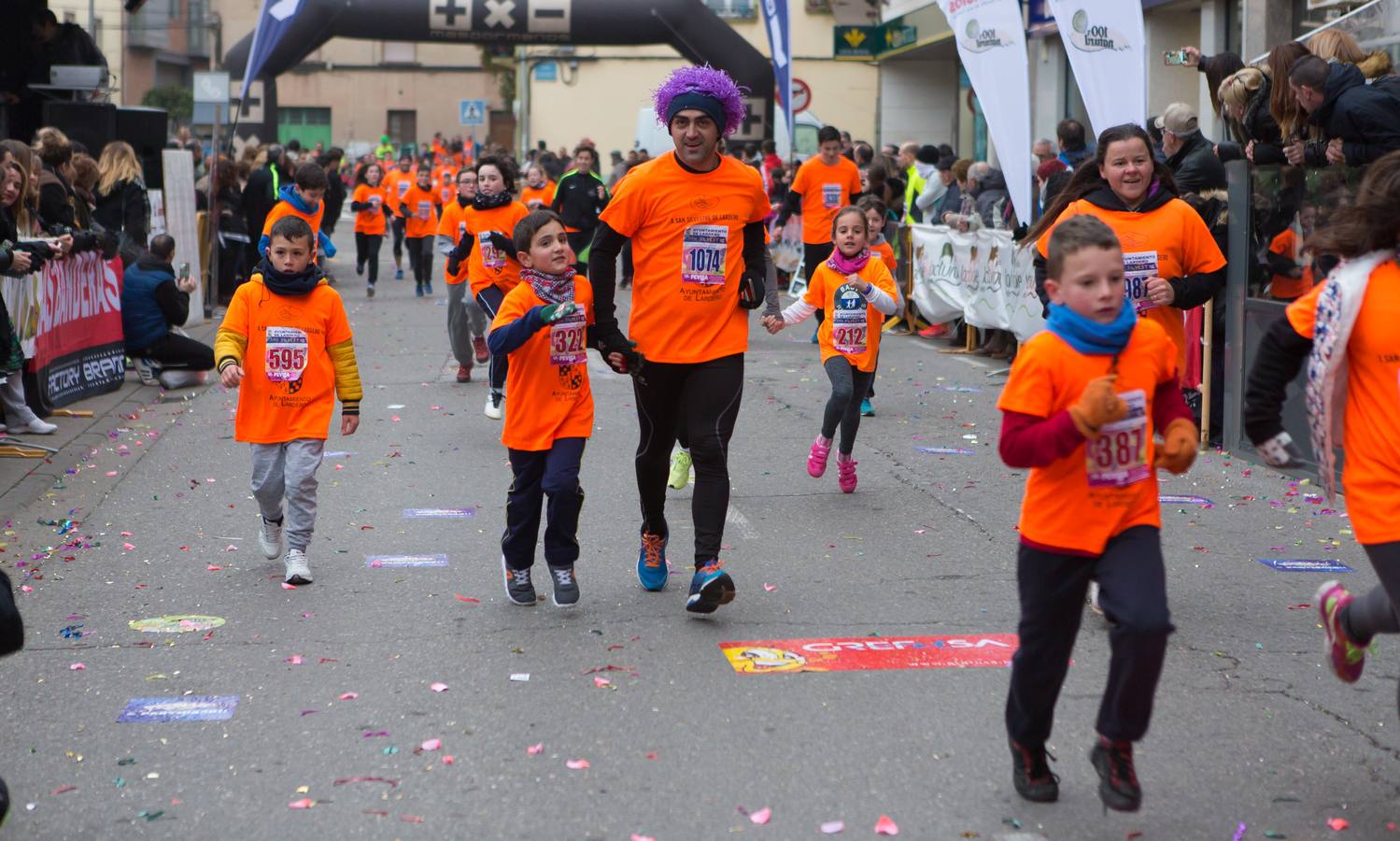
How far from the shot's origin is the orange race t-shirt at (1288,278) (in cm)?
946

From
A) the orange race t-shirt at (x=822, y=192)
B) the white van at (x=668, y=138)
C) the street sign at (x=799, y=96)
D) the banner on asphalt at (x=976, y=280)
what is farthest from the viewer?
the white van at (x=668, y=138)

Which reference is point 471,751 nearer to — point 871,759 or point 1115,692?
point 871,759

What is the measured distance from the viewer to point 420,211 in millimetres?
23594

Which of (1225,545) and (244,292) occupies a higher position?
(244,292)

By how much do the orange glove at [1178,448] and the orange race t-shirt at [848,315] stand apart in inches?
203

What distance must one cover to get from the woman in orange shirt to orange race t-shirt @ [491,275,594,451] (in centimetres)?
290

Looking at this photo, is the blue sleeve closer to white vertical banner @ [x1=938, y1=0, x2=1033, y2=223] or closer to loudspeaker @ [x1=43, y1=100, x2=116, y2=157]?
white vertical banner @ [x1=938, y1=0, x2=1033, y2=223]

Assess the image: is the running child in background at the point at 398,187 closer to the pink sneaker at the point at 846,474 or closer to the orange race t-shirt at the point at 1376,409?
the pink sneaker at the point at 846,474

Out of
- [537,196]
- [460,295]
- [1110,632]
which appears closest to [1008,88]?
[460,295]

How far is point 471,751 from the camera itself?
487 cm

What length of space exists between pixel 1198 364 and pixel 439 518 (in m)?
5.07

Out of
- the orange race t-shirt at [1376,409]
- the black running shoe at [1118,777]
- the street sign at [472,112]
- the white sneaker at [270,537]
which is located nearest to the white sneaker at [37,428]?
the white sneaker at [270,537]

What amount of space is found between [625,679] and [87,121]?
14.6 metres

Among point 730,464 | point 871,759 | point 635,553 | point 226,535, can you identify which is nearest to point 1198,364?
point 730,464
